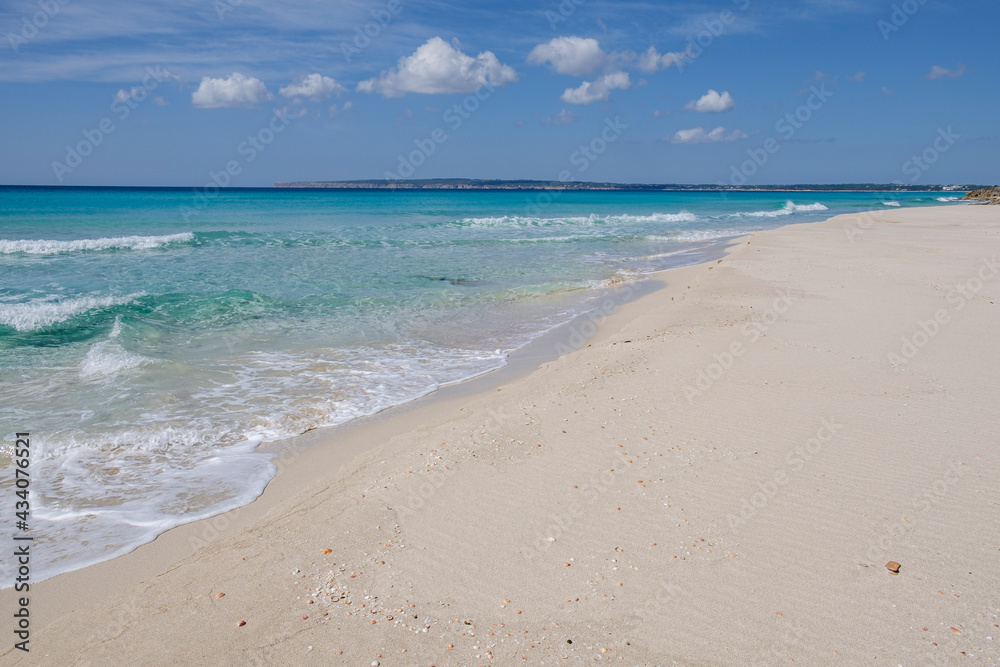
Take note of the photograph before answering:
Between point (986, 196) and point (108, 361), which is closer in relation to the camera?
point (108, 361)

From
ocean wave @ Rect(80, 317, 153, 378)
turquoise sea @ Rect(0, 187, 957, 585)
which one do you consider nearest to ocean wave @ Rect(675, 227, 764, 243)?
turquoise sea @ Rect(0, 187, 957, 585)

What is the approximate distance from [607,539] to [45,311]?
1268 centimetres

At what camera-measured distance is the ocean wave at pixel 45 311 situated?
10930 mm

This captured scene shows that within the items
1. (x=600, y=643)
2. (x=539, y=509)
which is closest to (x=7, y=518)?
(x=539, y=509)

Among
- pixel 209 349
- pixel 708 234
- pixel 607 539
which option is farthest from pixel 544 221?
pixel 607 539

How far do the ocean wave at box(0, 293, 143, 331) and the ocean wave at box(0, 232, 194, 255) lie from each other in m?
12.6

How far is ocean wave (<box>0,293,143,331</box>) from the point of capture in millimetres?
10930

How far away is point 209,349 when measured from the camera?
9.76 m

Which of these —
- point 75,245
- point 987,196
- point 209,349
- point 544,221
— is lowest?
point 209,349

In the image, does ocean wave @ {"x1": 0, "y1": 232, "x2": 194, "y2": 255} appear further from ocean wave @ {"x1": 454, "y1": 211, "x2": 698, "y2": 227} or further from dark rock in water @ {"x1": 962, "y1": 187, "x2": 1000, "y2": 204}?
dark rock in water @ {"x1": 962, "y1": 187, "x2": 1000, "y2": 204}

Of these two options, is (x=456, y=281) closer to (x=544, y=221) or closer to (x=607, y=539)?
(x=607, y=539)

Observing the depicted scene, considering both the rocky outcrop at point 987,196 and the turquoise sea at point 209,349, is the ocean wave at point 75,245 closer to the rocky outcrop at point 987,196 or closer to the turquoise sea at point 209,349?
the turquoise sea at point 209,349

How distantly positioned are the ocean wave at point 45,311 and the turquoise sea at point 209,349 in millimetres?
51

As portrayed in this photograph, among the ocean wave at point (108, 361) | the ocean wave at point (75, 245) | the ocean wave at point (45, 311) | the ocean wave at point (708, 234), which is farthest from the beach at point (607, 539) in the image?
the ocean wave at point (708, 234)
